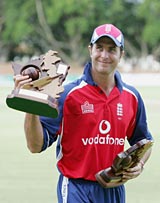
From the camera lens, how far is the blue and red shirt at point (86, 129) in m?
3.19

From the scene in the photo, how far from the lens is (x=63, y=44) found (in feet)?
131

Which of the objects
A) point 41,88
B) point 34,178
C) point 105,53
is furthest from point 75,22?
point 41,88

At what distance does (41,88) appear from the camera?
2.77 metres

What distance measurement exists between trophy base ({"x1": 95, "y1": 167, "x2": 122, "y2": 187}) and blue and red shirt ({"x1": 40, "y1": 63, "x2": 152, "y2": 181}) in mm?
74

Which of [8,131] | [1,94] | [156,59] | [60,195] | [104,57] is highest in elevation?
[156,59]

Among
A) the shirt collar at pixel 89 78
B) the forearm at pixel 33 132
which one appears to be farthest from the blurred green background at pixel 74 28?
the forearm at pixel 33 132

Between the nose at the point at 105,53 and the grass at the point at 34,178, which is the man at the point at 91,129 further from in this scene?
the grass at the point at 34,178

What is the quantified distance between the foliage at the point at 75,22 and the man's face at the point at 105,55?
108ft

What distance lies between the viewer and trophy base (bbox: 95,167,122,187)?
10.1 ft

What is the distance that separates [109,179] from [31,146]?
0.40 m

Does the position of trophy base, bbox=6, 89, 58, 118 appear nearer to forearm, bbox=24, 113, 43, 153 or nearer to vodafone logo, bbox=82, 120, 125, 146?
forearm, bbox=24, 113, 43, 153

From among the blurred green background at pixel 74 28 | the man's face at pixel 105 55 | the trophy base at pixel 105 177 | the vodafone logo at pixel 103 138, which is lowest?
the trophy base at pixel 105 177

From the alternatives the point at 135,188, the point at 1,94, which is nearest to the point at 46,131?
the point at 135,188

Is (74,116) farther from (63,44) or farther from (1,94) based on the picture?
(63,44)
